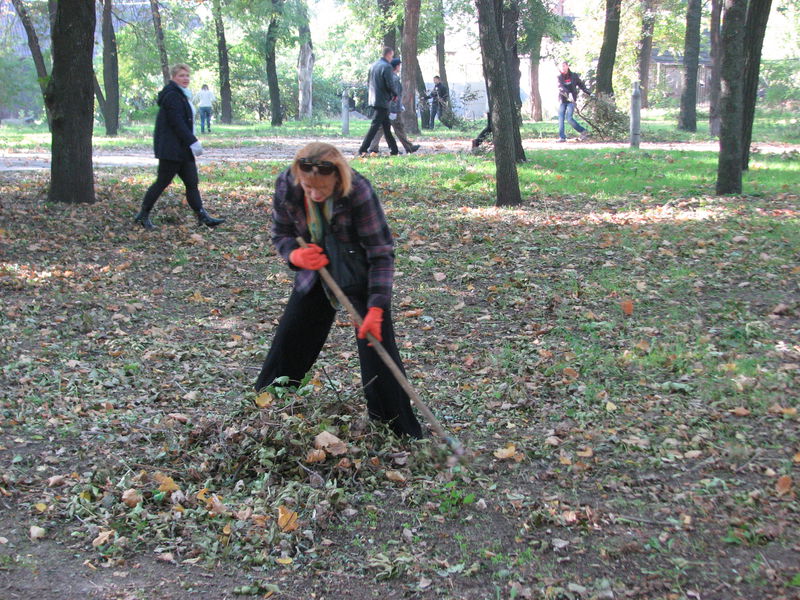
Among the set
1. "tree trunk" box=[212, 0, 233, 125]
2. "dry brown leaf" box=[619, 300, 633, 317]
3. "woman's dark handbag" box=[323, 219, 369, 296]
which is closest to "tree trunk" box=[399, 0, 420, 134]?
"tree trunk" box=[212, 0, 233, 125]

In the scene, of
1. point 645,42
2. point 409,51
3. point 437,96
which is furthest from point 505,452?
point 645,42

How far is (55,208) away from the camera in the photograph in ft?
33.5

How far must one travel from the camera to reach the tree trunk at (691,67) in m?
24.0

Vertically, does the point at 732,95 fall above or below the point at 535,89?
below

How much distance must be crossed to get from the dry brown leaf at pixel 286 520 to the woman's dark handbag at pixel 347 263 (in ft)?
3.70

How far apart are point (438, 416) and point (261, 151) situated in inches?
607

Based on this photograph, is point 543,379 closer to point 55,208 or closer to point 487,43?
point 487,43

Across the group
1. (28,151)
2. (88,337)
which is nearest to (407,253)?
(88,337)

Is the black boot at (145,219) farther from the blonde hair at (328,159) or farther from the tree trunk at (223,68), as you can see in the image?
the tree trunk at (223,68)

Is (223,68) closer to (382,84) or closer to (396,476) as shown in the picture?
(382,84)

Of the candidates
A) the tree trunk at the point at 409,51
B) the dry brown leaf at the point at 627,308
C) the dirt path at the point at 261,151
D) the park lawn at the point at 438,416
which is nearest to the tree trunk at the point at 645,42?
the tree trunk at the point at 409,51

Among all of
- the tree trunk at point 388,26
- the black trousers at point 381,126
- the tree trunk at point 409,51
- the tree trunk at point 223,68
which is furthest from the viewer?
the tree trunk at point 223,68

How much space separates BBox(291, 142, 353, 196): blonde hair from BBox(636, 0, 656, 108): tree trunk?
31.1 meters

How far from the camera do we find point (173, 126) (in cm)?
927
